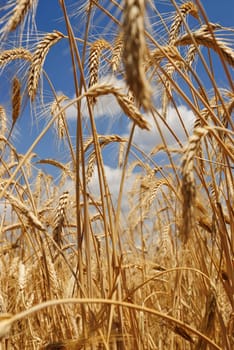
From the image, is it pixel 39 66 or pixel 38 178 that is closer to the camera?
pixel 39 66

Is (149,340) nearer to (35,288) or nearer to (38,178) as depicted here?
(35,288)

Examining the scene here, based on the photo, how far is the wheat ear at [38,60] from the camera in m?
1.98

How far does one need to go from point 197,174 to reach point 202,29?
546 millimetres

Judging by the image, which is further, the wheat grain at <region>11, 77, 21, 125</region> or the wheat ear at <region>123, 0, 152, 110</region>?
the wheat grain at <region>11, 77, 21, 125</region>

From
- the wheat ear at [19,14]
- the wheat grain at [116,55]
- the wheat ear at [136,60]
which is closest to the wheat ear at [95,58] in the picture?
the wheat grain at [116,55]

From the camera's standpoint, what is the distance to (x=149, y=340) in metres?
2.28

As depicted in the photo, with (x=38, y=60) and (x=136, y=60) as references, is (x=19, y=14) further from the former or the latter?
(x=136, y=60)

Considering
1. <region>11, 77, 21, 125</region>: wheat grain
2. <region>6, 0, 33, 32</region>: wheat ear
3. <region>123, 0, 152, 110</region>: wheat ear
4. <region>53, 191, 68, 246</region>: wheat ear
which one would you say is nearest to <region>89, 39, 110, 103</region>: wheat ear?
<region>11, 77, 21, 125</region>: wheat grain

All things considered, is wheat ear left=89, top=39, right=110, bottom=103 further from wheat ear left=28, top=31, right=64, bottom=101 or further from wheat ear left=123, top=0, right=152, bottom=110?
wheat ear left=123, top=0, right=152, bottom=110

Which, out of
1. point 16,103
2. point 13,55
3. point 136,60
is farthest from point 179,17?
point 136,60

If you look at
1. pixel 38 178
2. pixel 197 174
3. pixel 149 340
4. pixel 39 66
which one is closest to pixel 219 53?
pixel 197 174

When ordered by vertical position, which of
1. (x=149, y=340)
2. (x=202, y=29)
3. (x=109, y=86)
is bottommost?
(x=149, y=340)

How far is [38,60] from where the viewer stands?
202 cm

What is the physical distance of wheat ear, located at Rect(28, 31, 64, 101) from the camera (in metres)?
1.98
